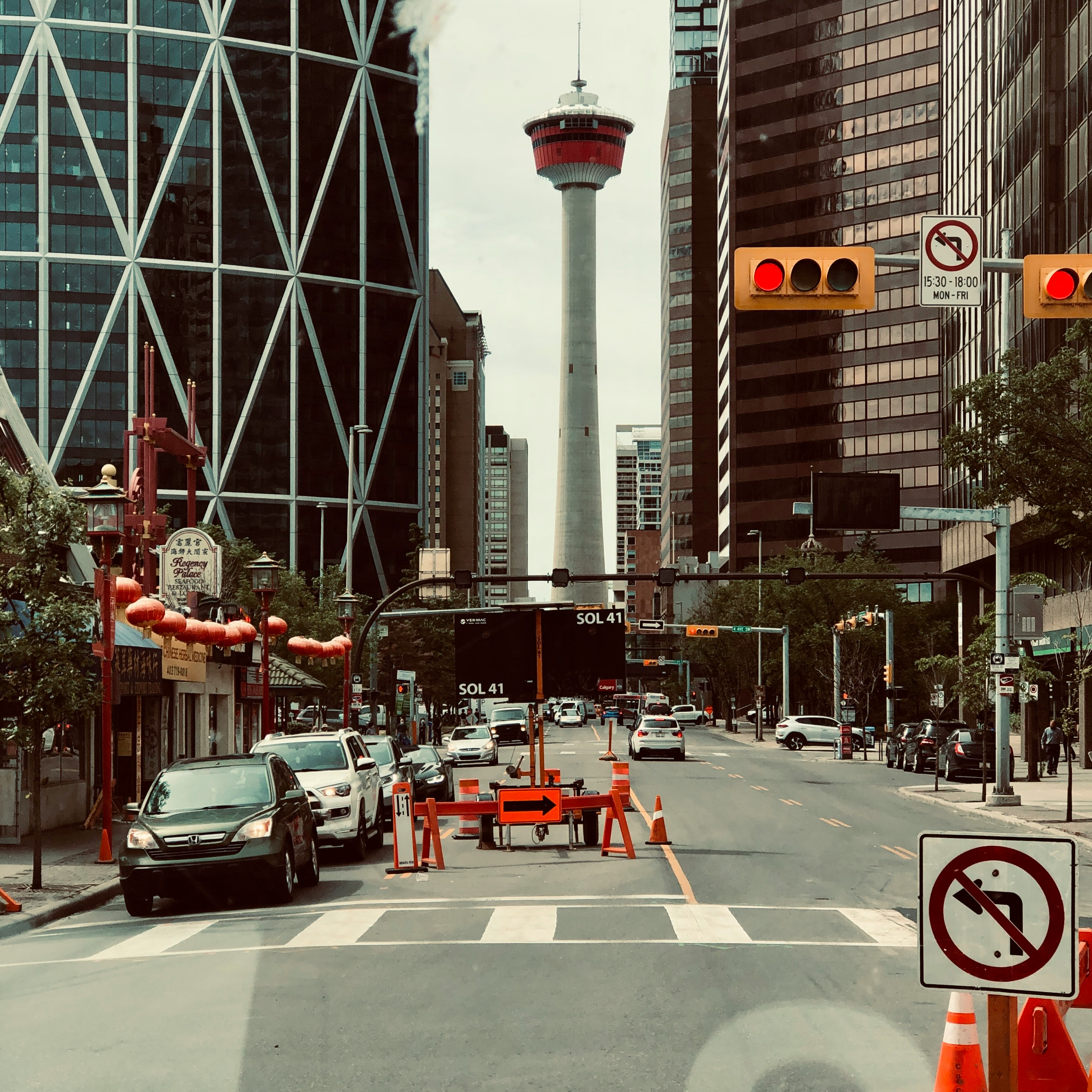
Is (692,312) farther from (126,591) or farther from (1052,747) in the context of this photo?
(126,591)

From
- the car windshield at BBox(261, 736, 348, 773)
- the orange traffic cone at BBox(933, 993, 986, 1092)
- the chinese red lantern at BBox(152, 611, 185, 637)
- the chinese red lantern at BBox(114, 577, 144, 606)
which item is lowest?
the car windshield at BBox(261, 736, 348, 773)

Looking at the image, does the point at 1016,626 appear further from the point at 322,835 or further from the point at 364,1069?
the point at 364,1069

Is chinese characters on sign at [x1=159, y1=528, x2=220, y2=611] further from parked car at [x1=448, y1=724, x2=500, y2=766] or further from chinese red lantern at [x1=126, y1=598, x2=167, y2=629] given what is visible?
parked car at [x1=448, y1=724, x2=500, y2=766]

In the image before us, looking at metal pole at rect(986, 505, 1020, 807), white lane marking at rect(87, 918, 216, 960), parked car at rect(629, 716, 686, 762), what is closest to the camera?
white lane marking at rect(87, 918, 216, 960)

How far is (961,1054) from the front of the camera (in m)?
6.73

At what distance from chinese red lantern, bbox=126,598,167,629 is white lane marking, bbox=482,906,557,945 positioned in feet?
38.2

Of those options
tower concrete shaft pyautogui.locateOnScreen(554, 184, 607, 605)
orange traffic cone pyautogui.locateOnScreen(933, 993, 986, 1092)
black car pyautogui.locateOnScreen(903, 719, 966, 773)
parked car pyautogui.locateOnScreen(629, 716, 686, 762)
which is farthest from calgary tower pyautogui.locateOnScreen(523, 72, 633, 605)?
orange traffic cone pyautogui.locateOnScreen(933, 993, 986, 1092)

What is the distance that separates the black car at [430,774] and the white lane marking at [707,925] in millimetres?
16236

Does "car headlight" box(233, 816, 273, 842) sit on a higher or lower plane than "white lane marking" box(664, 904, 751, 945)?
higher

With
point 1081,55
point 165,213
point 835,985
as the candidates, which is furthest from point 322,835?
point 165,213

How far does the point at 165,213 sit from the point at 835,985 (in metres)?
113

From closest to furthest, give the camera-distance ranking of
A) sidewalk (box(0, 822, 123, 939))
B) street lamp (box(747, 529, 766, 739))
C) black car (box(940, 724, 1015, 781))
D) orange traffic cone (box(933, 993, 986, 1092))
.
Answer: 1. orange traffic cone (box(933, 993, 986, 1092))
2. sidewalk (box(0, 822, 123, 939))
3. black car (box(940, 724, 1015, 781))
4. street lamp (box(747, 529, 766, 739))

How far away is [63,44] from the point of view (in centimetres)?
11675

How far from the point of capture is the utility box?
106 feet
